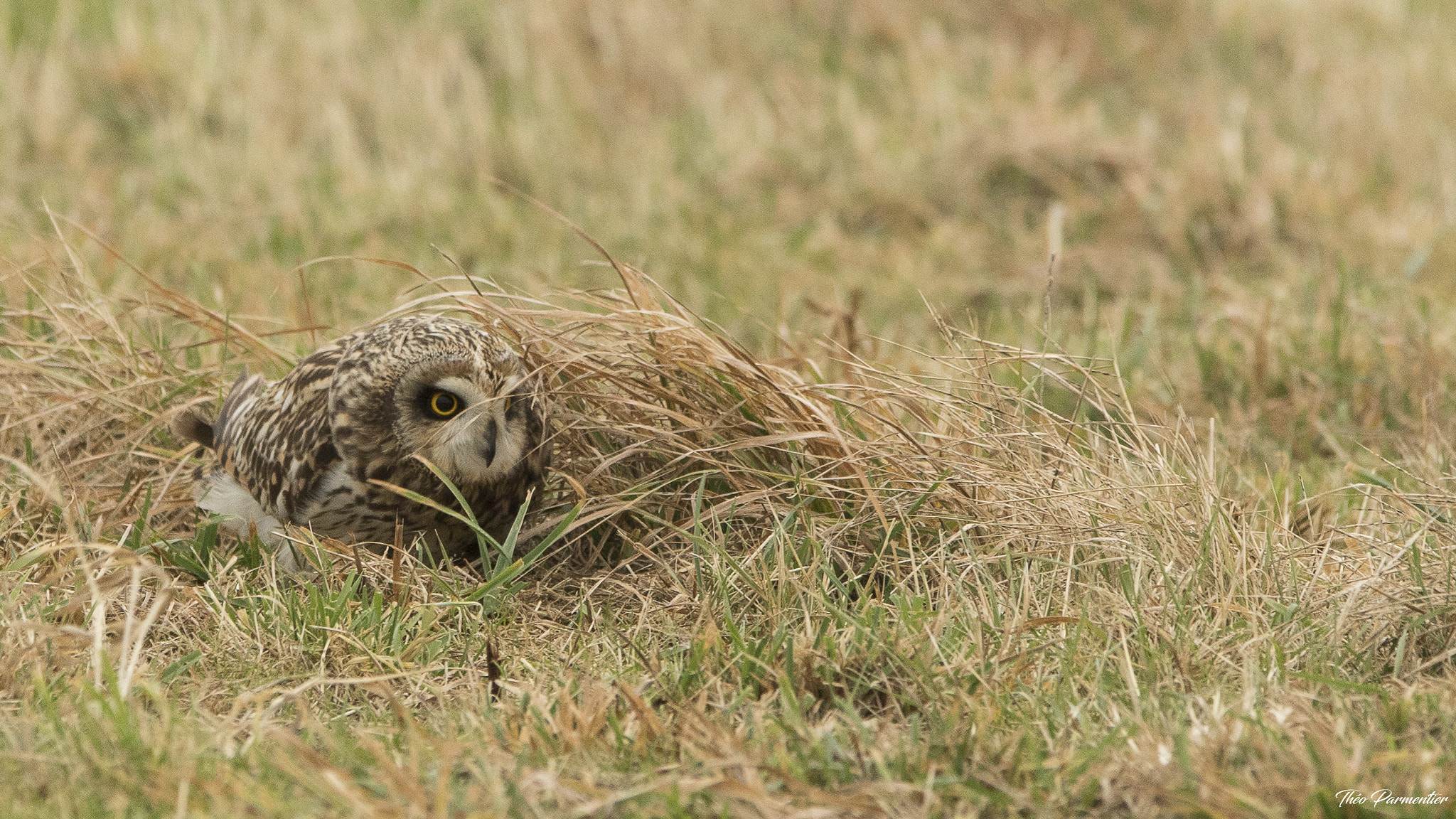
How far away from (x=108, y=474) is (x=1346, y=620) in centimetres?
292

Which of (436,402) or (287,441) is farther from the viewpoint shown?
(287,441)

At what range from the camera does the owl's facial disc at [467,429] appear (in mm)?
2959

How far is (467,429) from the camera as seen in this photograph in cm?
298

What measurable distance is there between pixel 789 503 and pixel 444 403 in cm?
81

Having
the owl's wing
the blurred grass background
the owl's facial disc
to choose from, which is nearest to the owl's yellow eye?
the owl's facial disc

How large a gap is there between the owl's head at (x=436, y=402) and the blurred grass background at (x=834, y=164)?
1622mm

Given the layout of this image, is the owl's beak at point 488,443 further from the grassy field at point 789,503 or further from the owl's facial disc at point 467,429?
the grassy field at point 789,503

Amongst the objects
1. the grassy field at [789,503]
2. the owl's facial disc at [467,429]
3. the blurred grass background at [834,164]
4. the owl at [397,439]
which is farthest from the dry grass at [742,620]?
the blurred grass background at [834,164]

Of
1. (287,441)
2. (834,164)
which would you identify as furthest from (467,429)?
A: (834,164)

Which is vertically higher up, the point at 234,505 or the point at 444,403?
the point at 444,403

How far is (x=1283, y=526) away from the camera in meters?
3.12

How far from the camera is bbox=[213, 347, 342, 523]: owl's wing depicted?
3.15m

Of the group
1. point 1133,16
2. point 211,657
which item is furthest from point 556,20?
point 211,657

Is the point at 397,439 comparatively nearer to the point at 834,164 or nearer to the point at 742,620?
the point at 742,620
